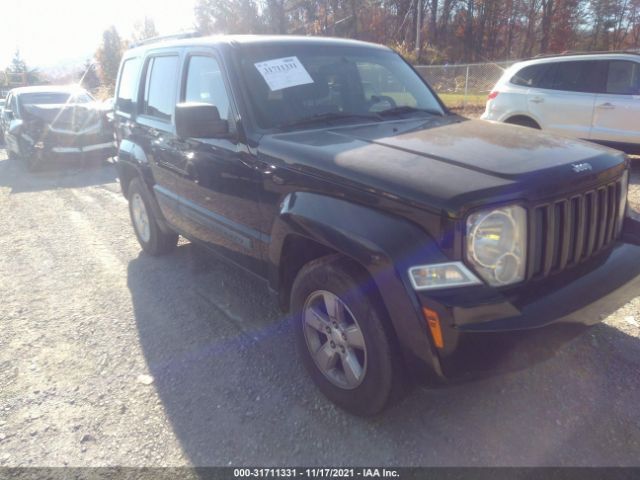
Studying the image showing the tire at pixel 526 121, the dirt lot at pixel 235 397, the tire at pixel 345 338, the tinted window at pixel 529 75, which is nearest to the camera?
the tire at pixel 345 338

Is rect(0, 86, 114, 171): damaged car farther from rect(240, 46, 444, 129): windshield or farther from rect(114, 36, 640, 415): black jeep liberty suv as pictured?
rect(240, 46, 444, 129): windshield

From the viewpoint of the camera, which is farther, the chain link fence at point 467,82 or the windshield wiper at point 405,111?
the chain link fence at point 467,82

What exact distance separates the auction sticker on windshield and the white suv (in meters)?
5.72

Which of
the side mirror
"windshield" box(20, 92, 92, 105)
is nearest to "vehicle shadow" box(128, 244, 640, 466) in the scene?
the side mirror

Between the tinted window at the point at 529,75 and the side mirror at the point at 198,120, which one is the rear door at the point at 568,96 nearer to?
the tinted window at the point at 529,75

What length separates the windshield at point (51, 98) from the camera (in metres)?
11.4

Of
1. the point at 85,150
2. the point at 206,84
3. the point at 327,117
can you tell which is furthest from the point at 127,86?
the point at 85,150

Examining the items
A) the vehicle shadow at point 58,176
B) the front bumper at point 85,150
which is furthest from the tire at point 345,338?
the front bumper at point 85,150

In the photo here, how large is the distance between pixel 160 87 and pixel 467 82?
14.3 metres

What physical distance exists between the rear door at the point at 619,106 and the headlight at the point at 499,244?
622 cm

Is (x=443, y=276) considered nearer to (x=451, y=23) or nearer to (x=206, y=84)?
(x=206, y=84)

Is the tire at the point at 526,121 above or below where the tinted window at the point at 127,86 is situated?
below

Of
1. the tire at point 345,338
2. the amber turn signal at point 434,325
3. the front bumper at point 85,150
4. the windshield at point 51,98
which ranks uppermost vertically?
the windshield at point 51,98

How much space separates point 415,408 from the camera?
2.61m
